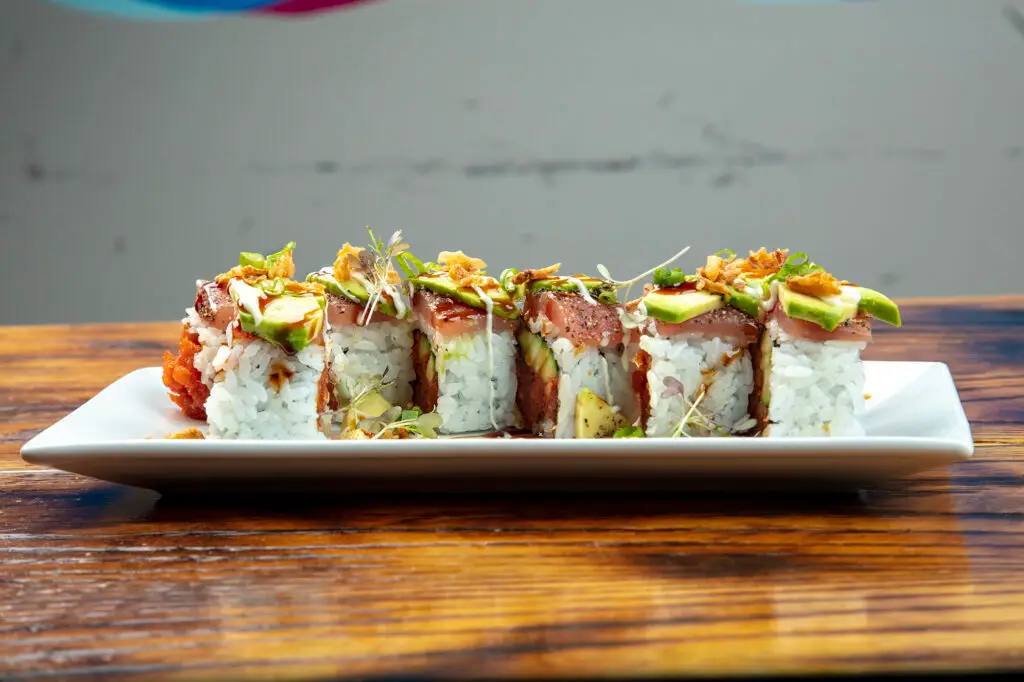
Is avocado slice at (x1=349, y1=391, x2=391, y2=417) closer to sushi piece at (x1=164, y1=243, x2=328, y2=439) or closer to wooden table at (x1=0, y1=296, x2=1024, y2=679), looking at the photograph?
sushi piece at (x1=164, y1=243, x2=328, y2=439)

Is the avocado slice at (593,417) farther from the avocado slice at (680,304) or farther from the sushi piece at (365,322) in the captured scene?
the sushi piece at (365,322)

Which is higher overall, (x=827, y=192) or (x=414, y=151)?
(x=414, y=151)

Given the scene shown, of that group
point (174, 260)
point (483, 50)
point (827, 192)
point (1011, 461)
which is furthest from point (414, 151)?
point (1011, 461)

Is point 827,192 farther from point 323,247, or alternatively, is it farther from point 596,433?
point 596,433

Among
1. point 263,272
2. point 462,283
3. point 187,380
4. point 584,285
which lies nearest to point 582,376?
point 584,285

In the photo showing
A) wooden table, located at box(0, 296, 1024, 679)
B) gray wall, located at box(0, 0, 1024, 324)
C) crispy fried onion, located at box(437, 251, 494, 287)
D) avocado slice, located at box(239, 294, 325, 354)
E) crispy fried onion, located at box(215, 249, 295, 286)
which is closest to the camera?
wooden table, located at box(0, 296, 1024, 679)

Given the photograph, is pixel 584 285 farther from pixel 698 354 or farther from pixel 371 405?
pixel 371 405

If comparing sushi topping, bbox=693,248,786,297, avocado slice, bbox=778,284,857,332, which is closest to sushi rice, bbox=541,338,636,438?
sushi topping, bbox=693,248,786,297
